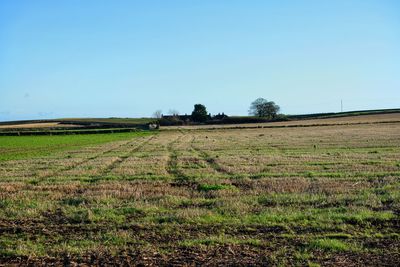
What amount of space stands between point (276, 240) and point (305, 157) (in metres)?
16.9

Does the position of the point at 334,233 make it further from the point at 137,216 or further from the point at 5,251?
the point at 5,251

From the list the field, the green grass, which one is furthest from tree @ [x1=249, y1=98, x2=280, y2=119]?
the field

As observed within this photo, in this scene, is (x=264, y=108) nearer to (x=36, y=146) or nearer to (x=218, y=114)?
(x=218, y=114)

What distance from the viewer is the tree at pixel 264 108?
507 ft

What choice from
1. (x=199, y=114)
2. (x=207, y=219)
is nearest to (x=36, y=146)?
(x=207, y=219)

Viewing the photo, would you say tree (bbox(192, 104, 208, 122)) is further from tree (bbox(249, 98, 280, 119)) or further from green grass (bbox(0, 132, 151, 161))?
green grass (bbox(0, 132, 151, 161))

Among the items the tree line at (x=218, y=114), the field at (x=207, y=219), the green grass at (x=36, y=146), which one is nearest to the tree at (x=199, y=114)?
the tree line at (x=218, y=114)

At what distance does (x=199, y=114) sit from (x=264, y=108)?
1082 inches

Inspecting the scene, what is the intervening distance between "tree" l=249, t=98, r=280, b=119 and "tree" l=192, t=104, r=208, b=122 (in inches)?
927

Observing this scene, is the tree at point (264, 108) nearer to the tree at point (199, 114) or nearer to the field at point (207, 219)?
the tree at point (199, 114)

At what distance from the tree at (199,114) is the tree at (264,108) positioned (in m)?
→ 23.5

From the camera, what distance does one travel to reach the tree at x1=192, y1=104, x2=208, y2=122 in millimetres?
142500

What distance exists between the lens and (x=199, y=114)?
14275 cm

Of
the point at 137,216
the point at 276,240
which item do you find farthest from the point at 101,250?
the point at 276,240
